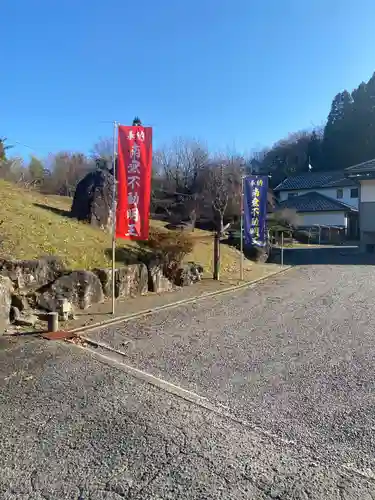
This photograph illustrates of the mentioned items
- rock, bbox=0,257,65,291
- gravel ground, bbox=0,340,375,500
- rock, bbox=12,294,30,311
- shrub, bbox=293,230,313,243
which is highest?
shrub, bbox=293,230,313,243

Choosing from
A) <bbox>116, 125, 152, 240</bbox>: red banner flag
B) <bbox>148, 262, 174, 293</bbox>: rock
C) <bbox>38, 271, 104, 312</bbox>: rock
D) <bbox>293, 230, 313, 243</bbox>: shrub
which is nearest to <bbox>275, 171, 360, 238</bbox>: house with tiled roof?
<bbox>293, 230, 313, 243</bbox>: shrub

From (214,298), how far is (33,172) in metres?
21.3

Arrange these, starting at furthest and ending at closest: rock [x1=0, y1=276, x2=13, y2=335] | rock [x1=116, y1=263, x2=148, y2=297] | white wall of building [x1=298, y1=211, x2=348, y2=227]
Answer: white wall of building [x1=298, y1=211, x2=348, y2=227] < rock [x1=116, y1=263, x2=148, y2=297] < rock [x1=0, y1=276, x2=13, y2=335]

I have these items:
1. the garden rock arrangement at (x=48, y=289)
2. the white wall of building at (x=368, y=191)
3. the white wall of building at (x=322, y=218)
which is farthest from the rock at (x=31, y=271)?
the white wall of building at (x=322, y=218)

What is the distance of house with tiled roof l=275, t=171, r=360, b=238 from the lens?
38188mm

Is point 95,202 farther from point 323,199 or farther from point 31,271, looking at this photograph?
Result: point 323,199

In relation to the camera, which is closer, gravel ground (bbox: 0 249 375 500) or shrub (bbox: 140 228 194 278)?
gravel ground (bbox: 0 249 375 500)

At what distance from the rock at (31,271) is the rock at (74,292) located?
23 cm

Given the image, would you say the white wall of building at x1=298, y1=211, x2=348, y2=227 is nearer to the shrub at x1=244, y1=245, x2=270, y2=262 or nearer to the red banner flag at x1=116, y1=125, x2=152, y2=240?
the shrub at x1=244, y1=245, x2=270, y2=262

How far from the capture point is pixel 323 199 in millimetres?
40656

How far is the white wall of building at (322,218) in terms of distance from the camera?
38.0 m

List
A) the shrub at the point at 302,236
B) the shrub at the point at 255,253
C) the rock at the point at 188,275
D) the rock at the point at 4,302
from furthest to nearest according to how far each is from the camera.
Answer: the shrub at the point at 302,236
the shrub at the point at 255,253
the rock at the point at 188,275
the rock at the point at 4,302

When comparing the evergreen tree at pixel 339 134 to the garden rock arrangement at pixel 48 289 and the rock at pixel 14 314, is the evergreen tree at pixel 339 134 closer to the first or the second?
the garden rock arrangement at pixel 48 289

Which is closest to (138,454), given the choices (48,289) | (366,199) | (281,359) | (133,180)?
(281,359)
